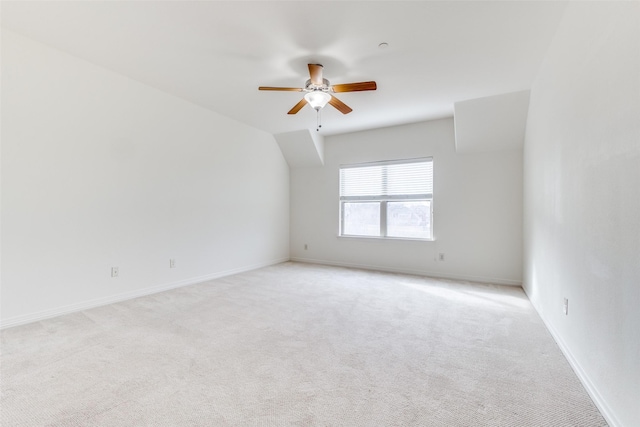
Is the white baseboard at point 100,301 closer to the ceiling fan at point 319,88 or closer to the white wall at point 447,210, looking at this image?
the white wall at point 447,210

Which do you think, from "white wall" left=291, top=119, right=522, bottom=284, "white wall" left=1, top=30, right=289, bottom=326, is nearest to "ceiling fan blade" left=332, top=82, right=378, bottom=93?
"white wall" left=1, top=30, right=289, bottom=326

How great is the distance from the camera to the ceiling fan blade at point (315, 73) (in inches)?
106

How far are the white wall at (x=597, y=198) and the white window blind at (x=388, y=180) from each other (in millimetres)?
2261

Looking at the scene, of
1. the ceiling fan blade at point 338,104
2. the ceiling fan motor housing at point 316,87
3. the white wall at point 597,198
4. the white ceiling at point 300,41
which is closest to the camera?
the white wall at point 597,198

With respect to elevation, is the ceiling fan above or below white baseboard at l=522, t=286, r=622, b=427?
above

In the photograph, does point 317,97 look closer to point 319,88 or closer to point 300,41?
point 319,88

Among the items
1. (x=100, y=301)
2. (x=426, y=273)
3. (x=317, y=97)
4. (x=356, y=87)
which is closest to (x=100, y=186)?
(x=100, y=301)

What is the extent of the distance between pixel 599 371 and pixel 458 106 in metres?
3.36

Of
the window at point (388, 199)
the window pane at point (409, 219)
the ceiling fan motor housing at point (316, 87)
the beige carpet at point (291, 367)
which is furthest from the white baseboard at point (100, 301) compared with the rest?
the ceiling fan motor housing at point (316, 87)

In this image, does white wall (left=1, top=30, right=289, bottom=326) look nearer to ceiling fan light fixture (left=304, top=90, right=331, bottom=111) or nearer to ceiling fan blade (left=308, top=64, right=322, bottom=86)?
ceiling fan light fixture (left=304, top=90, right=331, bottom=111)

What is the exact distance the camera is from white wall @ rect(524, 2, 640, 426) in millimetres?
1284

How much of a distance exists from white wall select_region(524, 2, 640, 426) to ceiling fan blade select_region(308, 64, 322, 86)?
6.25 ft

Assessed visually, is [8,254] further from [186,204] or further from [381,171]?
[381,171]

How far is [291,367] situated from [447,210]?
3734 millimetres
